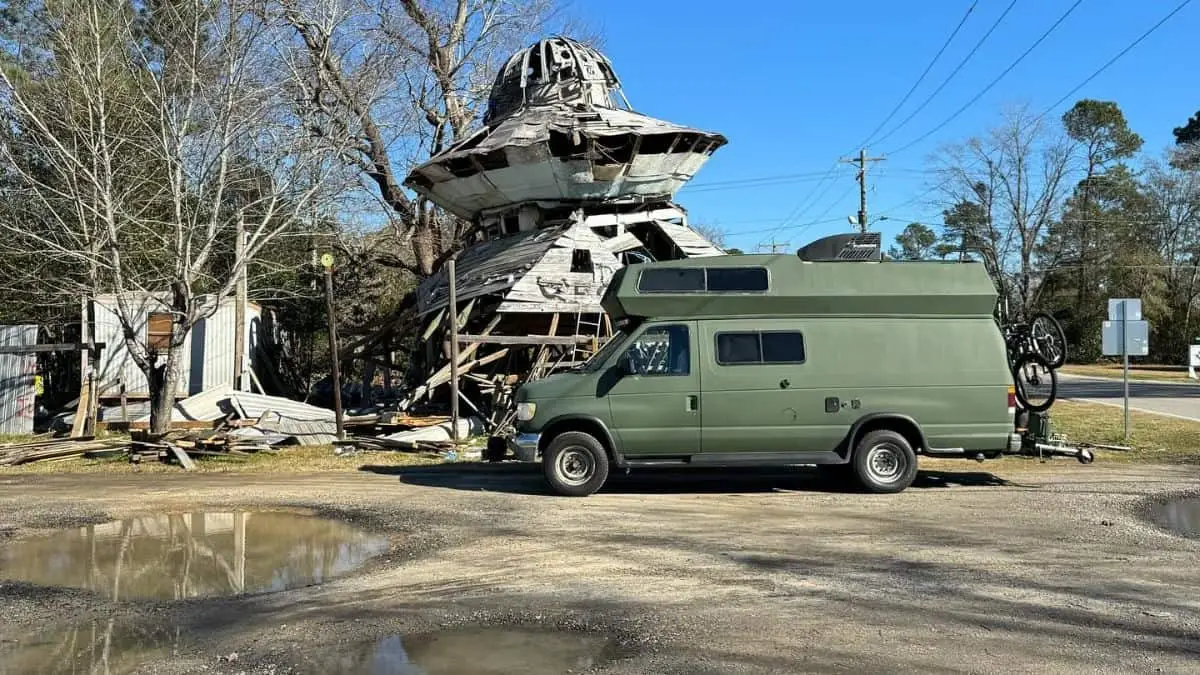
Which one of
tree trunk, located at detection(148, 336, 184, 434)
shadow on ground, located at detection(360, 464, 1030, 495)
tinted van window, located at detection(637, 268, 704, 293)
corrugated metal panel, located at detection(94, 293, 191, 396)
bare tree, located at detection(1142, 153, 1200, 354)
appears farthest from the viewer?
bare tree, located at detection(1142, 153, 1200, 354)

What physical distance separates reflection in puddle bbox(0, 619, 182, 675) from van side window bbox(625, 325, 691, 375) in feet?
19.2

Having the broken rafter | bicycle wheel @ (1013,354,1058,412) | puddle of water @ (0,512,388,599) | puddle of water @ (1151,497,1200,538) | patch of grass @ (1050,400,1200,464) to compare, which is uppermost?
the broken rafter

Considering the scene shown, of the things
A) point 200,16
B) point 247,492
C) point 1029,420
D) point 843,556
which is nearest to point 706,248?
point 1029,420

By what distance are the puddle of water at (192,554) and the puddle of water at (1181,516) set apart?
7451mm

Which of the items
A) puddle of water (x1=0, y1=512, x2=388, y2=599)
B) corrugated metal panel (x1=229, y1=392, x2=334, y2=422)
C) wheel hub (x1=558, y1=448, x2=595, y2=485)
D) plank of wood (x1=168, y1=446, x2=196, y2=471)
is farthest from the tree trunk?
wheel hub (x1=558, y1=448, x2=595, y2=485)

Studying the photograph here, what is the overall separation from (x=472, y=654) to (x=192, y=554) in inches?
153

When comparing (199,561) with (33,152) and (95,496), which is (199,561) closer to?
(95,496)

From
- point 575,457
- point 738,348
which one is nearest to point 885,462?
point 738,348

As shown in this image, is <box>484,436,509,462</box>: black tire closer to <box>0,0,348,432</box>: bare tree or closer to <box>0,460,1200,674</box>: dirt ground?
<box>0,460,1200,674</box>: dirt ground

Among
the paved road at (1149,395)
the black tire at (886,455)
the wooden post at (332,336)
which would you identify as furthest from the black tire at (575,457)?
the paved road at (1149,395)

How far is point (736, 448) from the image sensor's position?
10055mm

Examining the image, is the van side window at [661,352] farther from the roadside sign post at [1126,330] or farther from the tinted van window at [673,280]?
the roadside sign post at [1126,330]

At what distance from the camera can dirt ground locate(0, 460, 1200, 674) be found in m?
4.86

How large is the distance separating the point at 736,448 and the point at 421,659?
5919 millimetres
